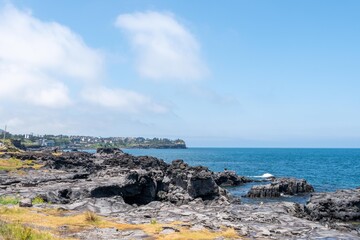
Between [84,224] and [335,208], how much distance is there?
33115 mm

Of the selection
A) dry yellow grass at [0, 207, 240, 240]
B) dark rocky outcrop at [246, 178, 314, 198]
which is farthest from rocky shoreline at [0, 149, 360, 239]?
dry yellow grass at [0, 207, 240, 240]

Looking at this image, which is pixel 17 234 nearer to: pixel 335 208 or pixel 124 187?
pixel 124 187

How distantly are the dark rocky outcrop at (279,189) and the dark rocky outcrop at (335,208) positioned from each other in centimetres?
1955

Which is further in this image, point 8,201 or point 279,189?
point 279,189

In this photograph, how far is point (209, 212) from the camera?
33219 mm

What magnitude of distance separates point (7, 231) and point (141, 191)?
33872 millimetres

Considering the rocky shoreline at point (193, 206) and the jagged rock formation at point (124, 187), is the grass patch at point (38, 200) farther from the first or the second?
the jagged rock formation at point (124, 187)

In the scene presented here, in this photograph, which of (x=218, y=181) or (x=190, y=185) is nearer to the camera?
(x=190, y=185)

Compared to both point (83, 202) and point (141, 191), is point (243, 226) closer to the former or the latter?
point (83, 202)

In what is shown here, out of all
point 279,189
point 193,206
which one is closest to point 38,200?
point 193,206

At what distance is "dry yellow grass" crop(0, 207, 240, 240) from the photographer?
2439cm

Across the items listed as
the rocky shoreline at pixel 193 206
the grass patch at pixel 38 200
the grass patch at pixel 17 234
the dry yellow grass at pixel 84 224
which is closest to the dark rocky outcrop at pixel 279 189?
the rocky shoreline at pixel 193 206

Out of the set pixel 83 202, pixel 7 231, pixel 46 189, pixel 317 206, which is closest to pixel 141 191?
pixel 46 189

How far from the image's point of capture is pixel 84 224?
2628cm
